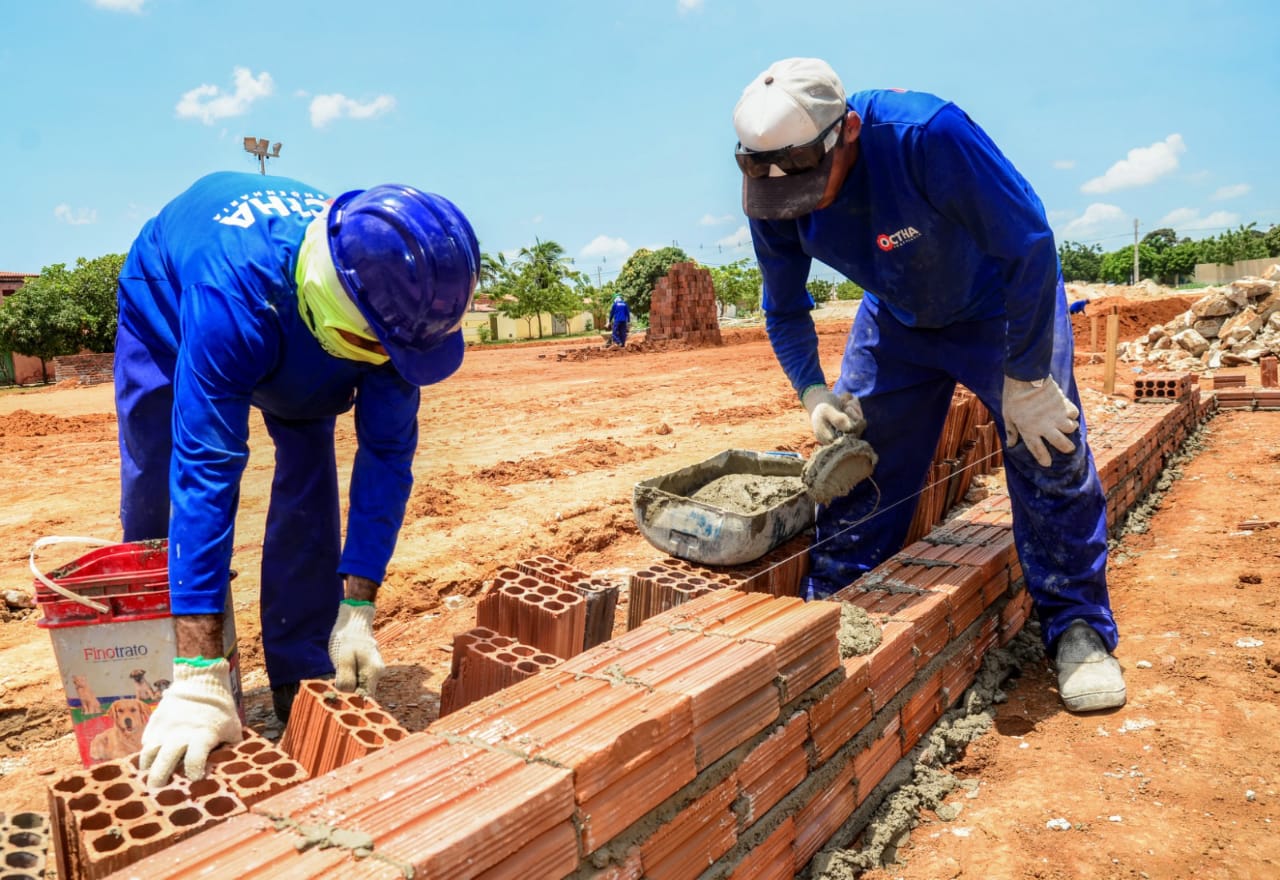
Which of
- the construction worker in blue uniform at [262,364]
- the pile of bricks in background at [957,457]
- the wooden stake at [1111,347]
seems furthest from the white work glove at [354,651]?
the wooden stake at [1111,347]

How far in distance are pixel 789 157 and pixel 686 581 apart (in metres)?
1.38

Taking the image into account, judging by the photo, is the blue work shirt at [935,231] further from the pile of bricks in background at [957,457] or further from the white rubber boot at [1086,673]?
the pile of bricks in background at [957,457]

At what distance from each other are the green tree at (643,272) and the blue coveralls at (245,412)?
119 ft

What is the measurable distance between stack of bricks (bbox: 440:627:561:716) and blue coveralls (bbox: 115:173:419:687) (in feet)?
1.12

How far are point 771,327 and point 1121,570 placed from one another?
2.45 meters

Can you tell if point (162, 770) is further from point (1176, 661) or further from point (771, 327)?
point (1176, 661)

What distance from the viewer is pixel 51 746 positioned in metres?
3.13

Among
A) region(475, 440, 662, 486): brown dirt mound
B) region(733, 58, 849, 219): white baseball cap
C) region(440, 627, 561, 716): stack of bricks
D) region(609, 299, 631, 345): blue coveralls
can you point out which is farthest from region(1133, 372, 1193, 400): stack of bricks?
region(609, 299, 631, 345): blue coveralls

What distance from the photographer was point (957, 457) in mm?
5645

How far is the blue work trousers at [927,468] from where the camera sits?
3.07 meters

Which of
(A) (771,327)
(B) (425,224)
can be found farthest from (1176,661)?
(B) (425,224)

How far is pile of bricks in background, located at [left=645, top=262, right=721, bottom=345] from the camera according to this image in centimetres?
2642

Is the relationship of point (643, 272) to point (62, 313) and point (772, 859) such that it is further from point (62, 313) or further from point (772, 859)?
point (772, 859)

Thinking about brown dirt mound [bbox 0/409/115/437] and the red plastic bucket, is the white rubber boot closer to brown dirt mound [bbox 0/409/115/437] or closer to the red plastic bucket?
the red plastic bucket
